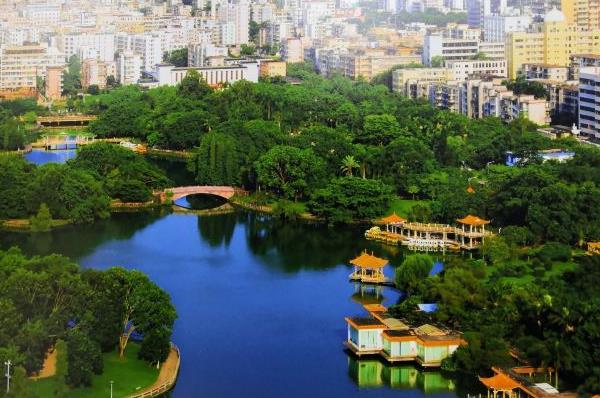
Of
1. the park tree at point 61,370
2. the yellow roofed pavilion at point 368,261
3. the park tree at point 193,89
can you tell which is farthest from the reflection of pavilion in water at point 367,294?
the park tree at point 193,89

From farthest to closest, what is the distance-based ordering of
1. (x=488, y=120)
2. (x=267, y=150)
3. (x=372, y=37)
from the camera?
(x=372, y=37), (x=488, y=120), (x=267, y=150)

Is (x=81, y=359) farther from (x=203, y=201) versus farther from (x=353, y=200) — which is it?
(x=203, y=201)

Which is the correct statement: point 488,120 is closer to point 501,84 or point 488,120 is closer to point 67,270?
point 501,84

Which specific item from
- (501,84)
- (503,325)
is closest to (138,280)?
(503,325)

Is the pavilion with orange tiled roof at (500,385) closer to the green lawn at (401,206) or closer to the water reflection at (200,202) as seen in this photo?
the green lawn at (401,206)

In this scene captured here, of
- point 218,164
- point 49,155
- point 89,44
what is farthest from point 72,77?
point 218,164

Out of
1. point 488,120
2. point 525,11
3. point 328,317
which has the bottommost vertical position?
point 328,317

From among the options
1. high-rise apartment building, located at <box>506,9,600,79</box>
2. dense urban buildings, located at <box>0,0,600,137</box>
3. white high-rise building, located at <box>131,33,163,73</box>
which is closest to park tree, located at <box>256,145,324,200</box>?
dense urban buildings, located at <box>0,0,600,137</box>
